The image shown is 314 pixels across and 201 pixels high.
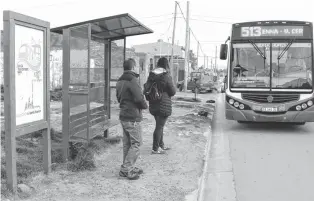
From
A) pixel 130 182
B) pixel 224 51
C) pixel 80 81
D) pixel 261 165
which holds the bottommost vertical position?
pixel 261 165

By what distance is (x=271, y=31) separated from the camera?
10875 mm

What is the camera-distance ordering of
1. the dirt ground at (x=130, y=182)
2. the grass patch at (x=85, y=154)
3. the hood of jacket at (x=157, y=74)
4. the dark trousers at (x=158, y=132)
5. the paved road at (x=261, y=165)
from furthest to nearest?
the dark trousers at (x=158, y=132)
the hood of jacket at (x=157, y=74)
the grass patch at (x=85, y=154)
the paved road at (x=261, y=165)
the dirt ground at (x=130, y=182)

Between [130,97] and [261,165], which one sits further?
[261,165]

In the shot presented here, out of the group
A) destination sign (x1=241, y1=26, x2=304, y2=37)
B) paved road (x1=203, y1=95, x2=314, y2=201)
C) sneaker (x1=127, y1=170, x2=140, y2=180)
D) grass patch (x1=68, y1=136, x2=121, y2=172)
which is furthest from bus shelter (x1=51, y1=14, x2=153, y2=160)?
destination sign (x1=241, y1=26, x2=304, y2=37)

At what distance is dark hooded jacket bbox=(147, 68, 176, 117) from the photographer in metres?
7.11

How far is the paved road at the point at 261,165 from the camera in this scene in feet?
18.3

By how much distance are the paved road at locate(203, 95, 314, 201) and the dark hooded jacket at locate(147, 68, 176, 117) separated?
1.35m

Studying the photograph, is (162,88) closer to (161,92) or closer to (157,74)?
(161,92)

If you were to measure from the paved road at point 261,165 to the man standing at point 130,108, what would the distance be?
1.19 m

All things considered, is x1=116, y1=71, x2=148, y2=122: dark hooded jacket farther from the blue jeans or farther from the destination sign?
the destination sign

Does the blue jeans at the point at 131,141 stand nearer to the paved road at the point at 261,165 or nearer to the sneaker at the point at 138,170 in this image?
the sneaker at the point at 138,170

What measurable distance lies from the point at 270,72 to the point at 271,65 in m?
0.21

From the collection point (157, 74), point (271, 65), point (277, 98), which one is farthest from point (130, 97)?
point (271, 65)

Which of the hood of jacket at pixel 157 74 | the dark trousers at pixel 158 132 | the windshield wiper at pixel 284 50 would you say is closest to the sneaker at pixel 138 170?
the dark trousers at pixel 158 132
